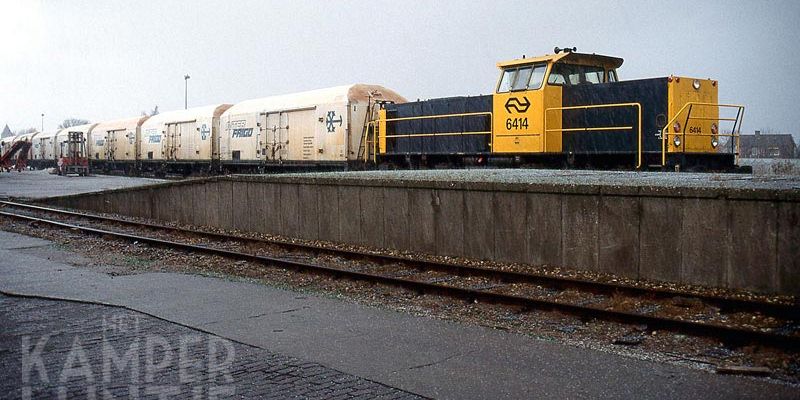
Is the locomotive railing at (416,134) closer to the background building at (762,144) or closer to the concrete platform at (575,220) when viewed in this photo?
the concrete platform at (575,220)

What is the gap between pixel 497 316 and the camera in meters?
8.02

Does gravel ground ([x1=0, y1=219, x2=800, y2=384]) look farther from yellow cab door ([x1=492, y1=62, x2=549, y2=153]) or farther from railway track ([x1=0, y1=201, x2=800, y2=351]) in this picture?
yellow cab door ([x1=492, y1=62, x2=549, y2=153])

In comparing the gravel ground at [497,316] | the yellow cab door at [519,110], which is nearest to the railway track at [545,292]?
the gravel ground at [497,316]

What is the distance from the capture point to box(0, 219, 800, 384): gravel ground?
620 cm

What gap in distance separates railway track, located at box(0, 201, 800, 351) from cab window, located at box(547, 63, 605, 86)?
749 cm

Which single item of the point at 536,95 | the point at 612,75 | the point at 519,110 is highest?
the point at 612,75

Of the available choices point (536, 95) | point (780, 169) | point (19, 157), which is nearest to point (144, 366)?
point (536, 95)

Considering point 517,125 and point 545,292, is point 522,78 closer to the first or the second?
point 517,125

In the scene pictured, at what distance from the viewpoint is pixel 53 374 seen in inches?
221

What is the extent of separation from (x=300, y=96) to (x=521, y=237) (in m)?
16.8

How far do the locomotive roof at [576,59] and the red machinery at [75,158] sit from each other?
35.2 metres

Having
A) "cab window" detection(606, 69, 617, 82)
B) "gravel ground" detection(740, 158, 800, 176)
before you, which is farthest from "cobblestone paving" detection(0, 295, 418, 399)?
"cab window" detection(606, 69, 617, 82)

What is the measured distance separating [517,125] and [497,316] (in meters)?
9.78

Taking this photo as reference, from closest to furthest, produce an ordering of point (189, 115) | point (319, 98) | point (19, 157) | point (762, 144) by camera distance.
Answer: point (319, 98), point (189, 115), point (762, 144), point (19, 157)
